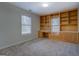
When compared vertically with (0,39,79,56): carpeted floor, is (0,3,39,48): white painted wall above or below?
above

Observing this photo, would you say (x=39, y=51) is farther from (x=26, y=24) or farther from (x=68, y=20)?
(x=68, y=20)

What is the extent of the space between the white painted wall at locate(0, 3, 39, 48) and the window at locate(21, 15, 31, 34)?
0.34 meters

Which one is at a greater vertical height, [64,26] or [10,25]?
[10,25]

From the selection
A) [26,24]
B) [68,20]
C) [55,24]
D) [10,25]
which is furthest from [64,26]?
[10,25]

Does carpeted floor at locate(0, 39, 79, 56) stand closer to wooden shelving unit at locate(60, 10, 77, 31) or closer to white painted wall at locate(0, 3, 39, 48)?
white painted wall at locate(0, 3, 39, 48)

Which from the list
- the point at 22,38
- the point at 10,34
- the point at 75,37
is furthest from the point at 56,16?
the point at 10,34

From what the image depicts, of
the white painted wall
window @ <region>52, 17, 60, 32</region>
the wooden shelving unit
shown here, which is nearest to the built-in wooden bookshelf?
the wooden shelving unit

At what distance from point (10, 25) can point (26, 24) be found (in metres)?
1.82

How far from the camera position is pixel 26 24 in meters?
6.95

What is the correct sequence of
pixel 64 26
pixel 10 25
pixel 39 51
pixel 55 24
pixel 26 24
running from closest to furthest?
pixel 39 51
pixel 10 25
pixel 26 24
pixel 64 26
pixel 55 24

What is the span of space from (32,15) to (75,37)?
11.5ft

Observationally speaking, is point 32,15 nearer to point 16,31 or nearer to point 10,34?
point 16,31

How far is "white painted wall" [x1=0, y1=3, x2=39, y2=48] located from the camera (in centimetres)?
473

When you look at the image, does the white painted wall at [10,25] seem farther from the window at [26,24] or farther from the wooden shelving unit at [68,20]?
the wooden shelving unit at [68,20]
